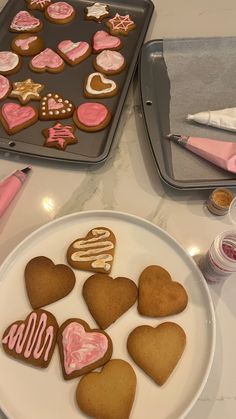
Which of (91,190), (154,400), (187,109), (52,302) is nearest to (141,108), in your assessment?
(187,109)

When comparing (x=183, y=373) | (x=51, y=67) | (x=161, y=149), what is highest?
(x=51, y=67)

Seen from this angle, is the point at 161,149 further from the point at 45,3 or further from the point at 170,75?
the point at 45,3

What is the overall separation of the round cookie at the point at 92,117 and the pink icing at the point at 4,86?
0.18 metres

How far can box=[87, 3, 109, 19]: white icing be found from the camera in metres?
1.08

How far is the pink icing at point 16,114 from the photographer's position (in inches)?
34.4

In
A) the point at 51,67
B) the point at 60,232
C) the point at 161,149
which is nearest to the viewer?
the point at 60,232

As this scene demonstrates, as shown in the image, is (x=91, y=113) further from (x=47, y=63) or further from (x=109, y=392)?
(x=109, y=392)

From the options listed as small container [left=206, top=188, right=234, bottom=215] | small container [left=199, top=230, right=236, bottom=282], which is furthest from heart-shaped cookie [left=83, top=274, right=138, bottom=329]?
small container [left=206, top=188, right=234, bottom=215]

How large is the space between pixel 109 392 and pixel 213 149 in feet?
1.70

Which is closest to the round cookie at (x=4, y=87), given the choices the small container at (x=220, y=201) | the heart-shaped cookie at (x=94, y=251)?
the heart-shaped cookie at (x=94, y=251)

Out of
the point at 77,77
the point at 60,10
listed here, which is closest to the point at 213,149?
the point at 77,77

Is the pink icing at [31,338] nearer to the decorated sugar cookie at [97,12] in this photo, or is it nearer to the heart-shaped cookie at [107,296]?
the heart-shaped cookie at [107,296]

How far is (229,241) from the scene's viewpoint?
0.69 m

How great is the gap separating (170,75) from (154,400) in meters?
0.74
